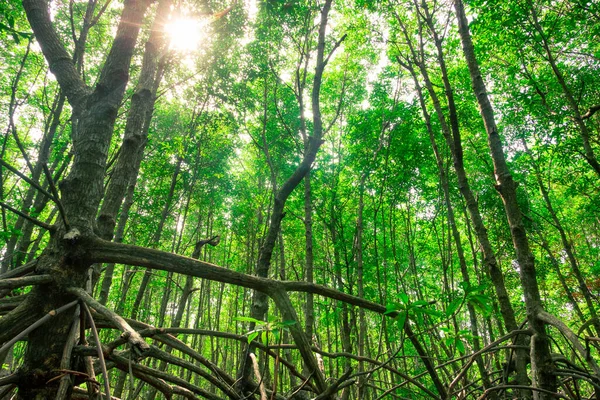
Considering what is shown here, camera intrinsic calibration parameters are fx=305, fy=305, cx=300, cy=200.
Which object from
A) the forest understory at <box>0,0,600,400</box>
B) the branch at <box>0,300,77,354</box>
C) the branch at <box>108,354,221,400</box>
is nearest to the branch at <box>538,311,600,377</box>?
the forest understory at <box>0,0,600,400</box>

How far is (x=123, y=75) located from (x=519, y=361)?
327 centimetres

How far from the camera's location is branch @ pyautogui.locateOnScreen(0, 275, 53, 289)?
112 centimetres

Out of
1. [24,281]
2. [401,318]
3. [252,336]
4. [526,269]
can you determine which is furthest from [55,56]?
[526,269]

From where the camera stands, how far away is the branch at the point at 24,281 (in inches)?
44.1

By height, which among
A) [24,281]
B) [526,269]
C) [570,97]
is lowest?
[24,281]

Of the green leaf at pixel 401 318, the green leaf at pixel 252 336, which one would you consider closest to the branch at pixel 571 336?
the green leaf at pixel 401 318

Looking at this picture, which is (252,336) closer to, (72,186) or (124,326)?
(124,326)

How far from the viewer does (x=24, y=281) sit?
3.92 ft

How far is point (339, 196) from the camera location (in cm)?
962

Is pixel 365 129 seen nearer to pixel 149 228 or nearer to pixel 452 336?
pixel 149 228

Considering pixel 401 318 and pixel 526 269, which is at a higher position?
pixel 526 269

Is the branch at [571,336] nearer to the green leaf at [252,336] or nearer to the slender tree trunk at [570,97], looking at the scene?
the green leaf at [252,336]

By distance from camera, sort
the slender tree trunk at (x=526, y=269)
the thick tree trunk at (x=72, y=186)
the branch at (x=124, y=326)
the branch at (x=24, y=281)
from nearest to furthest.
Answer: the branch at (x=124, y=326)
the branch at (x=24, y=281)
the thick tree trunk at (x=72, y=186)
the slender tree trunk at (x=526, y=269)

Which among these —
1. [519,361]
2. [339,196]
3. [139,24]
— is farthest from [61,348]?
[339,196]
